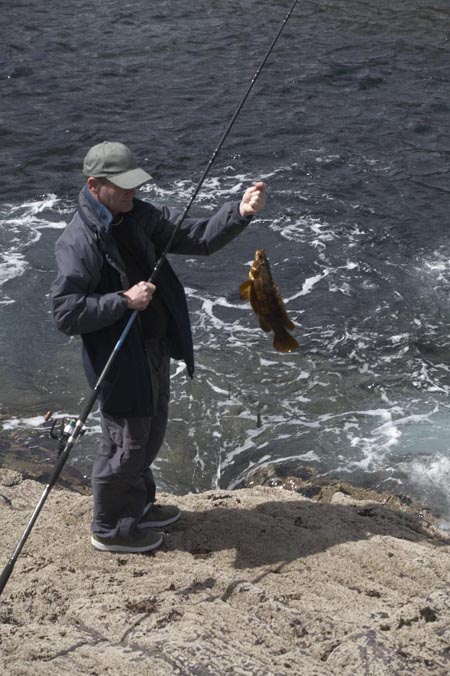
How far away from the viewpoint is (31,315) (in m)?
9.73

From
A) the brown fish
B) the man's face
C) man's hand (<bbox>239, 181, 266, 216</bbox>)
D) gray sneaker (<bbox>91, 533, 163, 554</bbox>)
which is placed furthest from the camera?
the brown fish

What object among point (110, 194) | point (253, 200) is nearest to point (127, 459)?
point (110, 194)

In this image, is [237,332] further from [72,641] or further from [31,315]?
[72,641]

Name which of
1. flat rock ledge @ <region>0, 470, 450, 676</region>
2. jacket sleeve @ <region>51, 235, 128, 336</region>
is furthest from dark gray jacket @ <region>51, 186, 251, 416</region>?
flat rock ledge @ <region>0, 470, 450, 676</region>

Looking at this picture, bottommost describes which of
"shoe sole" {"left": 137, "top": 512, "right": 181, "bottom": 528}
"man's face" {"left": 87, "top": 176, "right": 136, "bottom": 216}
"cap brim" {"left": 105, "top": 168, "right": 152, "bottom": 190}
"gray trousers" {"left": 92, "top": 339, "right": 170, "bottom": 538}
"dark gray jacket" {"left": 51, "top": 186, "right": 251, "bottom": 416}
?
"shoe sole" {"left": 137, "top": 512, "right": 181, "bottom": 528}

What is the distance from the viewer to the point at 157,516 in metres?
5.11

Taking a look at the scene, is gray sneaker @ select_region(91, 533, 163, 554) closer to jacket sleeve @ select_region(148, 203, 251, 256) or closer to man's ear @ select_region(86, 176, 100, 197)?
jacket sleeve @ select_region(148, 203, 251, 256)

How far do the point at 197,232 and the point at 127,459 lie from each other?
1.15 metres

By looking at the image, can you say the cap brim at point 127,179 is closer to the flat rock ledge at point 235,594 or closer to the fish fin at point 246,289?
the fish fin at point 246,289

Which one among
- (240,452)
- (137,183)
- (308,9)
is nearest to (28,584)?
(137,183)

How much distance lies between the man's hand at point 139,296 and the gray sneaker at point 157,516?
4.42 feet

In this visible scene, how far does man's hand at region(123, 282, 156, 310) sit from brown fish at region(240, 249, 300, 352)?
1.01m

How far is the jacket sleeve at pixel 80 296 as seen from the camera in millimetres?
4211

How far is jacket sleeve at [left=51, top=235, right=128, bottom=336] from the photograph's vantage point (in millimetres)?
4211
